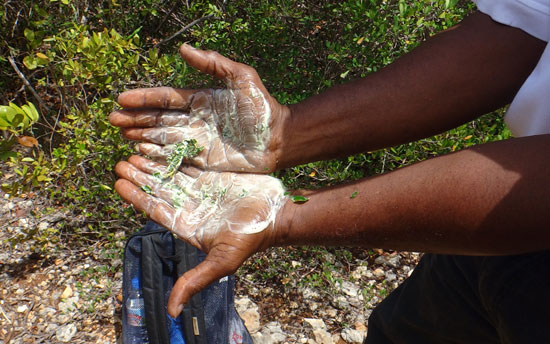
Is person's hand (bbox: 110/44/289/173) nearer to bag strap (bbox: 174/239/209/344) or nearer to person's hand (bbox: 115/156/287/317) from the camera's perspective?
person's hand (bbox: 115/156/287/317)

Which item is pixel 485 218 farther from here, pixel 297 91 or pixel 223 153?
pixel 297 91

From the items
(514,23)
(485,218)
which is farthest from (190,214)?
(514,23)

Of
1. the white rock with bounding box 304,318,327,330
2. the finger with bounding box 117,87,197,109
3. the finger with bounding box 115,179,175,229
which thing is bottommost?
the white rock with bounding box 304,318,327,330

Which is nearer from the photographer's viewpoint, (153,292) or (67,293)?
(153,292)

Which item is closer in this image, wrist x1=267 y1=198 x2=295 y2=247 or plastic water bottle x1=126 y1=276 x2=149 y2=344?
wrist x1=267 y1=198 x2=295 y2=247

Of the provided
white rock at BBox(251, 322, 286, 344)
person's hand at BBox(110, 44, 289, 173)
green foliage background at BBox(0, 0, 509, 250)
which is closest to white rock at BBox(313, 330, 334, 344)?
white rock at BBox(251, 322, 286, 344)

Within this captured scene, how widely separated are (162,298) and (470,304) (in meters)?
1.30

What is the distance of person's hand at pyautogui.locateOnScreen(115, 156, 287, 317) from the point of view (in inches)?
56.6

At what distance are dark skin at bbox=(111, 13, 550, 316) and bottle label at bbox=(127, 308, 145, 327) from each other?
653mm

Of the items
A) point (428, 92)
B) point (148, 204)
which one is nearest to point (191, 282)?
point (148, 204)

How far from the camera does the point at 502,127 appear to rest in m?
2.52

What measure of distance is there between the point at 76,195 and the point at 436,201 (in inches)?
83.9

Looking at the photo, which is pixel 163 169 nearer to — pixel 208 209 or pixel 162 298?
pixel 208 209

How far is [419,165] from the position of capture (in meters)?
1.17
